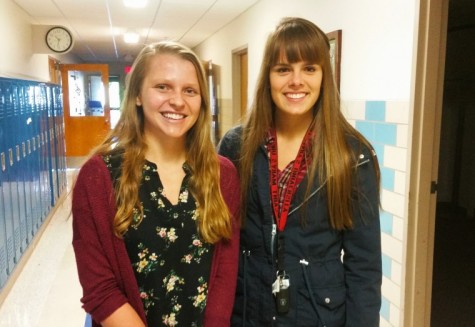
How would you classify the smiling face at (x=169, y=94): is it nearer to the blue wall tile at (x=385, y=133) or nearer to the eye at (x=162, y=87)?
the eye at (x=162, y=87)

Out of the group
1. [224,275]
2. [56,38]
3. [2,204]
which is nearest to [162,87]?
[224,275]

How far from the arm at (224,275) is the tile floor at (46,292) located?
1370 mm

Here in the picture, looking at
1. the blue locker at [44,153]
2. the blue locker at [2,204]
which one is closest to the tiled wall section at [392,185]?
the blue locker at [2,204]

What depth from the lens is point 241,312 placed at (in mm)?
1326

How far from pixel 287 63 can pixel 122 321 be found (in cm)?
82

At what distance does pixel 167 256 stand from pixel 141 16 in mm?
5264

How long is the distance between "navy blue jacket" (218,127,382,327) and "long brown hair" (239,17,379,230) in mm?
28

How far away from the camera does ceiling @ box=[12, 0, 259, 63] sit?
16.7ft

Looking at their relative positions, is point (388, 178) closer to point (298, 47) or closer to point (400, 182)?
point (400, 182)

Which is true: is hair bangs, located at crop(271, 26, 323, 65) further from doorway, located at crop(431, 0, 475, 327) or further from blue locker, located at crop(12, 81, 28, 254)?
doorway, located at crop(431, 0, 475, 327)

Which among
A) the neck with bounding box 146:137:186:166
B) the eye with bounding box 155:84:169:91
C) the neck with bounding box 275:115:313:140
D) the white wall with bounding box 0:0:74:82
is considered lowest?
the neck with bounding box 146:137:186:166

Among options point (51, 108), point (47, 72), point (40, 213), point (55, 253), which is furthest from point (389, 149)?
point (47, 72)

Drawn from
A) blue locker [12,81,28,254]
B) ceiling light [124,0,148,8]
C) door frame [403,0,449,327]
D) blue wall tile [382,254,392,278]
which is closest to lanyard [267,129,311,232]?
door frame [403,0,449,327]

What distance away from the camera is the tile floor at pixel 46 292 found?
282cm
